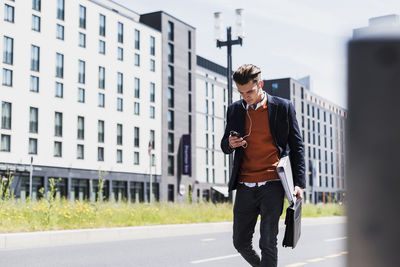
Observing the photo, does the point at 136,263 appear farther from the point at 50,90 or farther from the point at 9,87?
the point at 50,90

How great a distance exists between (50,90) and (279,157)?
1872 inches

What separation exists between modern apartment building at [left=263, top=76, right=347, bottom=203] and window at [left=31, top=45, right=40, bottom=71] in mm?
49237

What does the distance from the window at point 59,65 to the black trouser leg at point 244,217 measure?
1912 inches

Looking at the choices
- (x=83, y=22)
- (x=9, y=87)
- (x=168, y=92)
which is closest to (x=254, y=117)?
(x=9, y=87)

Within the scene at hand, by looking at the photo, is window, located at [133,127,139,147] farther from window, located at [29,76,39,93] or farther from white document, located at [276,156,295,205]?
white document, located at [276,156,295,205]

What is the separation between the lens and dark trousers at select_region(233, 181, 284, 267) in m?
4.26

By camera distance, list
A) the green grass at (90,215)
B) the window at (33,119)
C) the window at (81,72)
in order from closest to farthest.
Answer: the green grass at (90,215) → the window at (33,119) → the window at (81,72)

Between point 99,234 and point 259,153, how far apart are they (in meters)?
8.77

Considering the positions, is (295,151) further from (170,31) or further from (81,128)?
(170,31)

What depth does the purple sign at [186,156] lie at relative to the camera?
6775cm

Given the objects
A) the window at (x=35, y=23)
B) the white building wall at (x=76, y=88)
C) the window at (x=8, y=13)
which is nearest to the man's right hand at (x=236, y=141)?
the white building wall at (x=76, y=88)

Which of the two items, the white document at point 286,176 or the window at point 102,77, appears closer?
the white document at point 286,176

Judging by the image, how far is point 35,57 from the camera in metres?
48.8

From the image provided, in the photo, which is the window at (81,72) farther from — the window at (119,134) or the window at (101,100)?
the window at (119,134)
